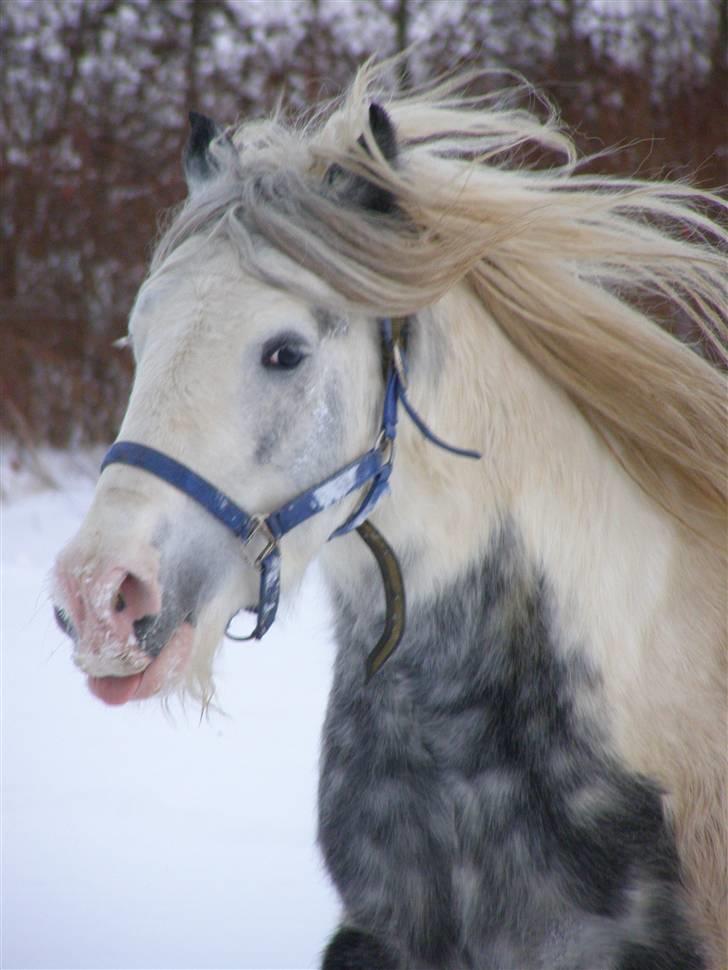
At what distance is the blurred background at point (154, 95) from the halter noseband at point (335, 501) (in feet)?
16.8

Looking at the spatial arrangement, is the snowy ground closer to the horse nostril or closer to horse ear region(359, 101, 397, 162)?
the horse nostril

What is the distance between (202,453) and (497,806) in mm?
754

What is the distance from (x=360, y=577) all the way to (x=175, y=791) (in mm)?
1868

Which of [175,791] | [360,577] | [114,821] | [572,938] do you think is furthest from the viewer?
[175,791]

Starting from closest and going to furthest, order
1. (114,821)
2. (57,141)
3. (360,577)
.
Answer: (360,577) < (114,821) < (57,141)

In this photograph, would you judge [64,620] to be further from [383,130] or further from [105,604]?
[383,130]

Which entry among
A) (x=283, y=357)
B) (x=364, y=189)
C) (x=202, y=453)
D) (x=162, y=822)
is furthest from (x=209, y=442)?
(x=162, y=822)

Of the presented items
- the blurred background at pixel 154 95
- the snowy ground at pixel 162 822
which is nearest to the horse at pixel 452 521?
the snowy ground at pixel 162 822

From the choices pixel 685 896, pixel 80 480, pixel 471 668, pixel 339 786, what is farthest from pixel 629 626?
pixel 80 480

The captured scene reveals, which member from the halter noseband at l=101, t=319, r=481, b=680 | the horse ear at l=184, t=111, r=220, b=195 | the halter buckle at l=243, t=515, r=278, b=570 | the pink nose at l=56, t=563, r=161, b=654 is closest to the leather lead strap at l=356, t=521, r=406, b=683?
the halter noseband at l=101, t=319, r=481, b=680

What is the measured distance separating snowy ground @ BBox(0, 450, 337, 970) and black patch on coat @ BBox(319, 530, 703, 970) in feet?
0.99

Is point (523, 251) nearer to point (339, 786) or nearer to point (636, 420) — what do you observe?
point (636, 420)

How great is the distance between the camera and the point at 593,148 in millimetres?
6859

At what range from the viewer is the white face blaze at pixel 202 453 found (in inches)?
60.0
